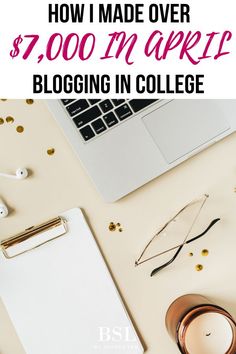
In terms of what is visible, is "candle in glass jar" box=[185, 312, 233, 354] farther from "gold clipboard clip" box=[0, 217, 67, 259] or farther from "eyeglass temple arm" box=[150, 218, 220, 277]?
"gold clipboard clip" box=[0, 217, 67, 259]

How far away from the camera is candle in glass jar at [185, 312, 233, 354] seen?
696 mm

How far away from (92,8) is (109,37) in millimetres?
46

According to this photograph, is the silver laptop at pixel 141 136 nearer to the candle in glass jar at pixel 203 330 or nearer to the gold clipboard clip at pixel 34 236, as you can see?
the gold clipboard clip at pixel 34 236

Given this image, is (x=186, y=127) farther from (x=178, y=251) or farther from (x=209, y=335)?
(x=209, y=335)

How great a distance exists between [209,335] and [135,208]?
0.20 m

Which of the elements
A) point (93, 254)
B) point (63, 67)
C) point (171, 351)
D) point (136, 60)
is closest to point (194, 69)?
point (136, 60)

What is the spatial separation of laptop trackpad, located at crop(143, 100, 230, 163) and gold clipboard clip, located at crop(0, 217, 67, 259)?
18 cm

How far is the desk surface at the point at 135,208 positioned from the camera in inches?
29.0

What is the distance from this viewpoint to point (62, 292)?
0.76 meters

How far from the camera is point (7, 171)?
739mm

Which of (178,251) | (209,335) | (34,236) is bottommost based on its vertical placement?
(209,335)

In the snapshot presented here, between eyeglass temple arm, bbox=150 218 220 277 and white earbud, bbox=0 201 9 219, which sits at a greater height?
white earbud, bbox=0 201 9 219

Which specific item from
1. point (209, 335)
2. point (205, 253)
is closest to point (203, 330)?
point (209, 335)

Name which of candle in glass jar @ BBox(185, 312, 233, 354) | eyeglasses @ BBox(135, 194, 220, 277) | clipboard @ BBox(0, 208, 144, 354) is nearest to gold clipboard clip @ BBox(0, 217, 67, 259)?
clipboard @ BBox(0, 208, 144, 354)
